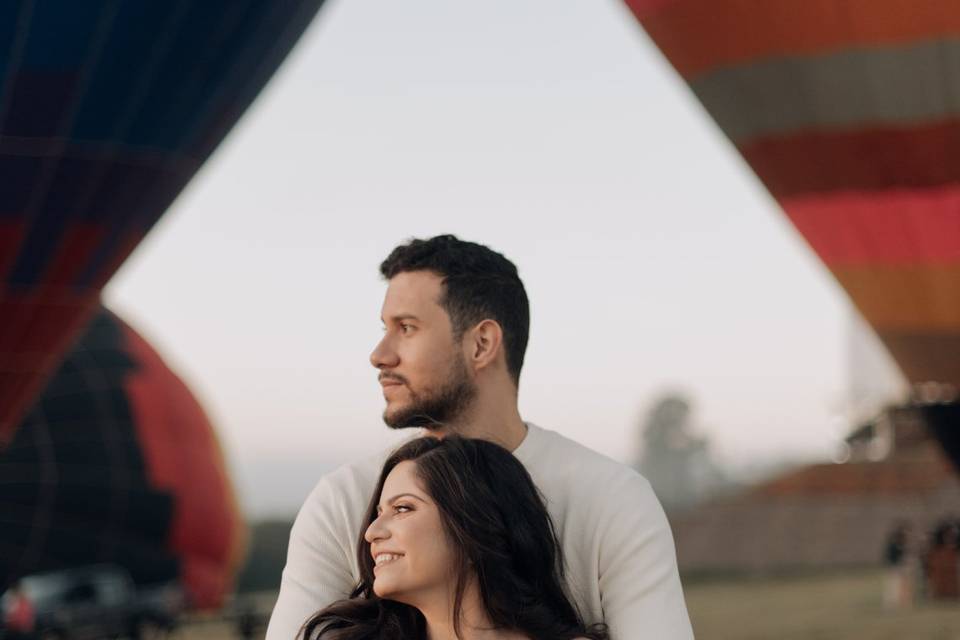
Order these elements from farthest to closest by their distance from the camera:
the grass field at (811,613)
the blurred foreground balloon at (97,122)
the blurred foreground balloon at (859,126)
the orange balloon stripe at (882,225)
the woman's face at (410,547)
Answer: the grass field at (811,613) → the orange balloon stripe at (882,225) → the blurred foreground balloon at (859,126) → the blurred foreground balloon at (97,122) → the woman's face at (410,547)

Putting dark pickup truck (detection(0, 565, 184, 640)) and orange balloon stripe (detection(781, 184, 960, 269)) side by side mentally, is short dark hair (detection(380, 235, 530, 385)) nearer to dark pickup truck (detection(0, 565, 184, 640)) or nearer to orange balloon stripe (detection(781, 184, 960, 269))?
orange balloon stripe (detection(781, 184, 960, 269))

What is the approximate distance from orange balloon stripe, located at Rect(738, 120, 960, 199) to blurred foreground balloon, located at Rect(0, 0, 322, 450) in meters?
3.55

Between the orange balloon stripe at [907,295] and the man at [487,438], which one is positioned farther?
the orange balloon stripe at [907,295]

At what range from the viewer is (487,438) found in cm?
227

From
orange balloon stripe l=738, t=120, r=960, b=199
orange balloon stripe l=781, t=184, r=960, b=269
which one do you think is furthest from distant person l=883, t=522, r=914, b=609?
orange balloon stripe l=738, t=120, r=960, b=199

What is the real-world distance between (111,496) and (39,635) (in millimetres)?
4416

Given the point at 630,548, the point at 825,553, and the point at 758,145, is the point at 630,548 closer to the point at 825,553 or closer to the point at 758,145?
the point at 758,145

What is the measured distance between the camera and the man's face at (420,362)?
7.39ft

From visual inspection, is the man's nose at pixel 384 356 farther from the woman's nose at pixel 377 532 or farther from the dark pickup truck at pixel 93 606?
the dark pickup truck at pixel 93 606

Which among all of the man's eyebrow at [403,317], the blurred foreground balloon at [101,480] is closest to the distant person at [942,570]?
the blurred foreground balloon at [101,480]

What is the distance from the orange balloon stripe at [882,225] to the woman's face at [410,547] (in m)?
10.8

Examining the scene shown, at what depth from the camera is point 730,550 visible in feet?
72.4

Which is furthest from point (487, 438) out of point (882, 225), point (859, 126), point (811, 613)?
point (811, 613)

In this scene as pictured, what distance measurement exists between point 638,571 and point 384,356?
0.42m
